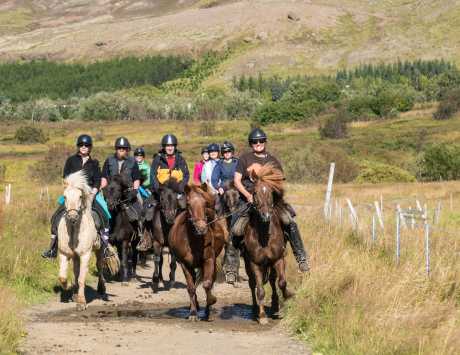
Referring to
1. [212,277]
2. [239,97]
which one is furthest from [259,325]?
[239,97]

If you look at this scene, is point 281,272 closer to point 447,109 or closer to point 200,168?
point 200,168

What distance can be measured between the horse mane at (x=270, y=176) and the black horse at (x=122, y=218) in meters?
4.63

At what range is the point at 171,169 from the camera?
14.8m

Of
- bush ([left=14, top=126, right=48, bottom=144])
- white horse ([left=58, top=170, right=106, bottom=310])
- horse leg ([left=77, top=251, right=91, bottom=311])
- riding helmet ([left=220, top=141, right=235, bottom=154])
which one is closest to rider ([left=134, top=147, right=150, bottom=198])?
riding helmet ([left=220, top=141, right=235, bottom=154])

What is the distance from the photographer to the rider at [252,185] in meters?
11.5

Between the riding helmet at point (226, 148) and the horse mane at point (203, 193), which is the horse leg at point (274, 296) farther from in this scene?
the riding helmet at point (226, 148)

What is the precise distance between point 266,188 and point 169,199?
3219 millimetres

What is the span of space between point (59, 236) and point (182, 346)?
399 centimetres

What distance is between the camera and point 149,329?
34.8 ft

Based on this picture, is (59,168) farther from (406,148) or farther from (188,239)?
(188,239)

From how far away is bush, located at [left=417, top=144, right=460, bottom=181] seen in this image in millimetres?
61625

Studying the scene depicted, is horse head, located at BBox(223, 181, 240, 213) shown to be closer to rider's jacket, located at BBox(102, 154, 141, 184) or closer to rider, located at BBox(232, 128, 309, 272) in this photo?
rider's jacket, located at BBox(102, 154, 141, 184)

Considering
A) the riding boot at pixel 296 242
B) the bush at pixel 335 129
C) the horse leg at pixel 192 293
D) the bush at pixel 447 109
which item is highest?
the bush at pixel 447 109

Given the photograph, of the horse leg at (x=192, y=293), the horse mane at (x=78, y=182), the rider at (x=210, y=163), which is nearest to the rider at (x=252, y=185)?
the horse leg at (x=192, y=293)
